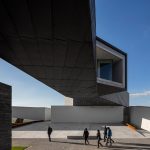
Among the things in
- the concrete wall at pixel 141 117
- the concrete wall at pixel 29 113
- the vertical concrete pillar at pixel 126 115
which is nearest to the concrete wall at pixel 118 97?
the vertical concrete pillar at pixel 126 115

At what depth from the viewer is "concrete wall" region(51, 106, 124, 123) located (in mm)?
40281

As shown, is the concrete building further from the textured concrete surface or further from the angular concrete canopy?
the textured concrete surface

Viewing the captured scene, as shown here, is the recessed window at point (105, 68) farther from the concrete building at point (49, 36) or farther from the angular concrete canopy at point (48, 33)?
the angular concrete canopy at point (48, 33)

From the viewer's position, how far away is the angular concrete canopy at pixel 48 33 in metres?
5.86

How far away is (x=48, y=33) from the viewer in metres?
7.76

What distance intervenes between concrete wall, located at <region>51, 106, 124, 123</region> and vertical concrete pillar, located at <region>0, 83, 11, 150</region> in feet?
97.8

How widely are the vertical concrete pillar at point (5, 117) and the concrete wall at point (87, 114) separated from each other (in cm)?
2980

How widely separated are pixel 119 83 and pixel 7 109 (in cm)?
1671

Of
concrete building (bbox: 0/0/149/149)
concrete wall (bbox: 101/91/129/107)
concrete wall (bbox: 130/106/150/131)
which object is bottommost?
concrete wall (bbox: 130/106/150/131)

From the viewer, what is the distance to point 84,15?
242 inches

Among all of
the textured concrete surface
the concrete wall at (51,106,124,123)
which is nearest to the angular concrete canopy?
the textured concrete surface

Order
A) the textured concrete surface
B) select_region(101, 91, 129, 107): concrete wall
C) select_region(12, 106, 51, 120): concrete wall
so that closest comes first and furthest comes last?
1. the textured concrete surface
2. select_region(101, 91, 129, 107): concrete wall
3. select_region(12, 106, 51, 120): concrete wall

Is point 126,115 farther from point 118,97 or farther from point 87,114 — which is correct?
point 87,114

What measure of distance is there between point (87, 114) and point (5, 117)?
1220 inches
